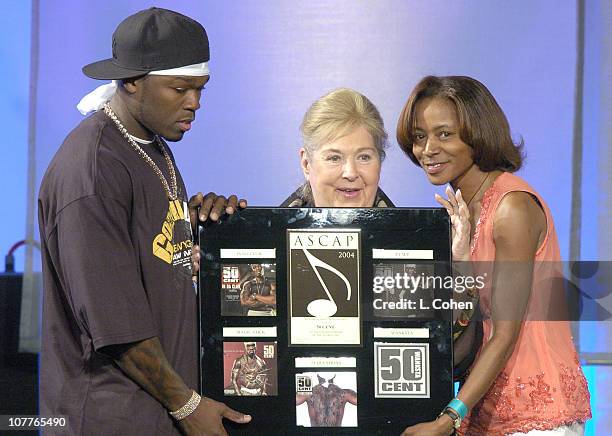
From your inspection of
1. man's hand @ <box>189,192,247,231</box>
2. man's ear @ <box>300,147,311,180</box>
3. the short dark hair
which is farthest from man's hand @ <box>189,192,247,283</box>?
man's ear @ <box>300,147,311,180</box>

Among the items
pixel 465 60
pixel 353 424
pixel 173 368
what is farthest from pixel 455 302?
pixel 465 60

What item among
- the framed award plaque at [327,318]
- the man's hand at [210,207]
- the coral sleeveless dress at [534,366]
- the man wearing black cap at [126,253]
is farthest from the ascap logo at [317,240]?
the coral sleeveless dress at [534,366]

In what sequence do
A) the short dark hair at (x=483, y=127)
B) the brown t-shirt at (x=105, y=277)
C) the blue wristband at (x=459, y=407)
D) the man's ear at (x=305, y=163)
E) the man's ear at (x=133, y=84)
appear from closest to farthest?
the brown t-shirt at (x=105, y=277) → the man's ear at (x=133, y=84) → the blue wristband at (x=459, y=407) → the short dark hair at (x=483, y=127) → the man's ear at (x=305, y=163)

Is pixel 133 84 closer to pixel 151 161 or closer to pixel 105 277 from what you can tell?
pixel 151 161

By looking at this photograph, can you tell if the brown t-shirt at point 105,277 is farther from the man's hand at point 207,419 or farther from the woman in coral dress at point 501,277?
the woman in coral dress at point 501,277

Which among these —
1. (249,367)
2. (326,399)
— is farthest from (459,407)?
(249,367)

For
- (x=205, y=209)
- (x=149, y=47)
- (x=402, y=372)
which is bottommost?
(x=402, y=372)

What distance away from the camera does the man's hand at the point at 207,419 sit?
83.0 inches

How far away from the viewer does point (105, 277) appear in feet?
6.45

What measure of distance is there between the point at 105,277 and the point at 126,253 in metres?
0.07

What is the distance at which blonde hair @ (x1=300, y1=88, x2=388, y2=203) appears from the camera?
2.84m

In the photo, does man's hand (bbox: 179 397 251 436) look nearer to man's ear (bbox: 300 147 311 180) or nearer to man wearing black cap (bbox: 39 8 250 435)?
man wearing black cap (bbox: 39 8 250 435)

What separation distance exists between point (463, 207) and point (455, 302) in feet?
0.77

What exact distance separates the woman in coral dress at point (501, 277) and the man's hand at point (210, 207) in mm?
521
